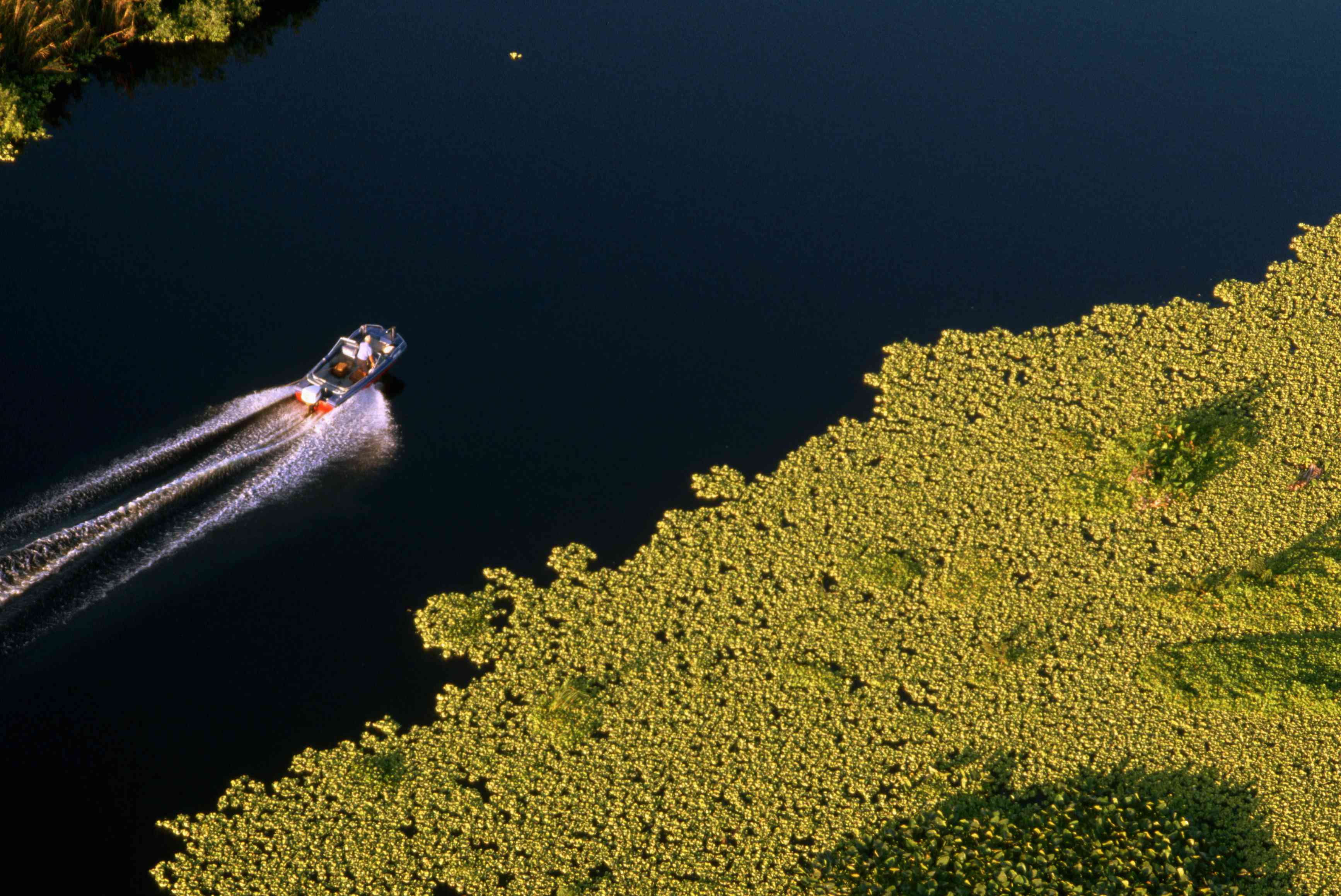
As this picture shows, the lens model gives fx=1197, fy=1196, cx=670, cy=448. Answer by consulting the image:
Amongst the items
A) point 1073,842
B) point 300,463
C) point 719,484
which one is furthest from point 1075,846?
point 300,463

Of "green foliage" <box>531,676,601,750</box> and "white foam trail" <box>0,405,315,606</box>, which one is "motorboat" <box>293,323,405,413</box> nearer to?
"white foam trail" <box>0,405,315,606</box>

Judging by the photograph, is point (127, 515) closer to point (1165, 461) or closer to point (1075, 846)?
point (1075, 846)

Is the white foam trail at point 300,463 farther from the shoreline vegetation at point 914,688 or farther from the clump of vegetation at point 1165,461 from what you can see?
the clump of vegetation at point 1165,461

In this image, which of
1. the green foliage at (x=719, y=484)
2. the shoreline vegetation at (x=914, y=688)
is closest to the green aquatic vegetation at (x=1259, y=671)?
the shoreline vegetation at (x=914, y=688)

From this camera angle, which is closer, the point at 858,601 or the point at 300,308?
the point at 858,601

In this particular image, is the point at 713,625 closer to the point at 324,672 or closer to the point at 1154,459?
the point at 324,672

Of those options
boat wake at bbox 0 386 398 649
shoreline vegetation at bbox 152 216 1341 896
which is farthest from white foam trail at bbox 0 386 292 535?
shoreline vegetation at bbox 152 216 1341 896

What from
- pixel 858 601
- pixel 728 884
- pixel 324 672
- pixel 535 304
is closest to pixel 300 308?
pixel 535 304
